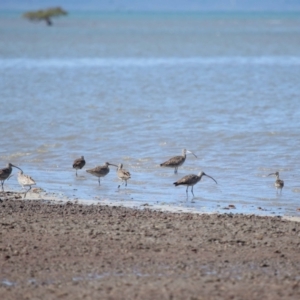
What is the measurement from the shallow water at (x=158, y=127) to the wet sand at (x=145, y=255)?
6.42 feet

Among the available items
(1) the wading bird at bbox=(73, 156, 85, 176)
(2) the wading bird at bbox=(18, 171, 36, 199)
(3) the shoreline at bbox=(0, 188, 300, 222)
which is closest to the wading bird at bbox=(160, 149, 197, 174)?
(1) the wading bird at bbox=(73, 156, 85, 176)

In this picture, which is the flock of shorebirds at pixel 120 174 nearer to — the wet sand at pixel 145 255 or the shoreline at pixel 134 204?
the shoreline at pixel 134 204

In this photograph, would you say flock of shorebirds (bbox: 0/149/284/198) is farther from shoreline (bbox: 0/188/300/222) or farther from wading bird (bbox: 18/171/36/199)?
shoreline (bbox: 0/188/300/222)

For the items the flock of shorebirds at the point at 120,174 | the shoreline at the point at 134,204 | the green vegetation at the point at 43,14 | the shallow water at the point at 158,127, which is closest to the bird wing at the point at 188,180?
the flock of shorebirds at the point at 120,174

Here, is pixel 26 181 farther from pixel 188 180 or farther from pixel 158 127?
pixel 158 127

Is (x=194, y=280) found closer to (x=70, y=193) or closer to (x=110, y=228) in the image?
(x=110, y=228)

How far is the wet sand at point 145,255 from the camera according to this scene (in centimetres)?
841

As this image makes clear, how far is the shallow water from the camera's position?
14766 mm

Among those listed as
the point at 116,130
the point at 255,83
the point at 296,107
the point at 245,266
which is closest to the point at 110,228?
the point at 245,266

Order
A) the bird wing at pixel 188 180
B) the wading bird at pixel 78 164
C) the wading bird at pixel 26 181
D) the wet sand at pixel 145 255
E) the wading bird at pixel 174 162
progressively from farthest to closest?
the wading bird at pixel 174 162, the wading bird at pixel 78 164, the bird wing at pixel 188 180, the wading bird at pixel 26 181, the wet sand at pixel 145 255

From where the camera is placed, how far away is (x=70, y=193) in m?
14.2

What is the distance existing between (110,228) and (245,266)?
206 cm

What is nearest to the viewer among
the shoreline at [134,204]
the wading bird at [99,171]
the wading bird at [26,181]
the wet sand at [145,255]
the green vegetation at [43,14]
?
the wet sand at [145,255]

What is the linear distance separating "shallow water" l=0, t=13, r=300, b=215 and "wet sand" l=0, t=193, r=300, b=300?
1.96 meters
